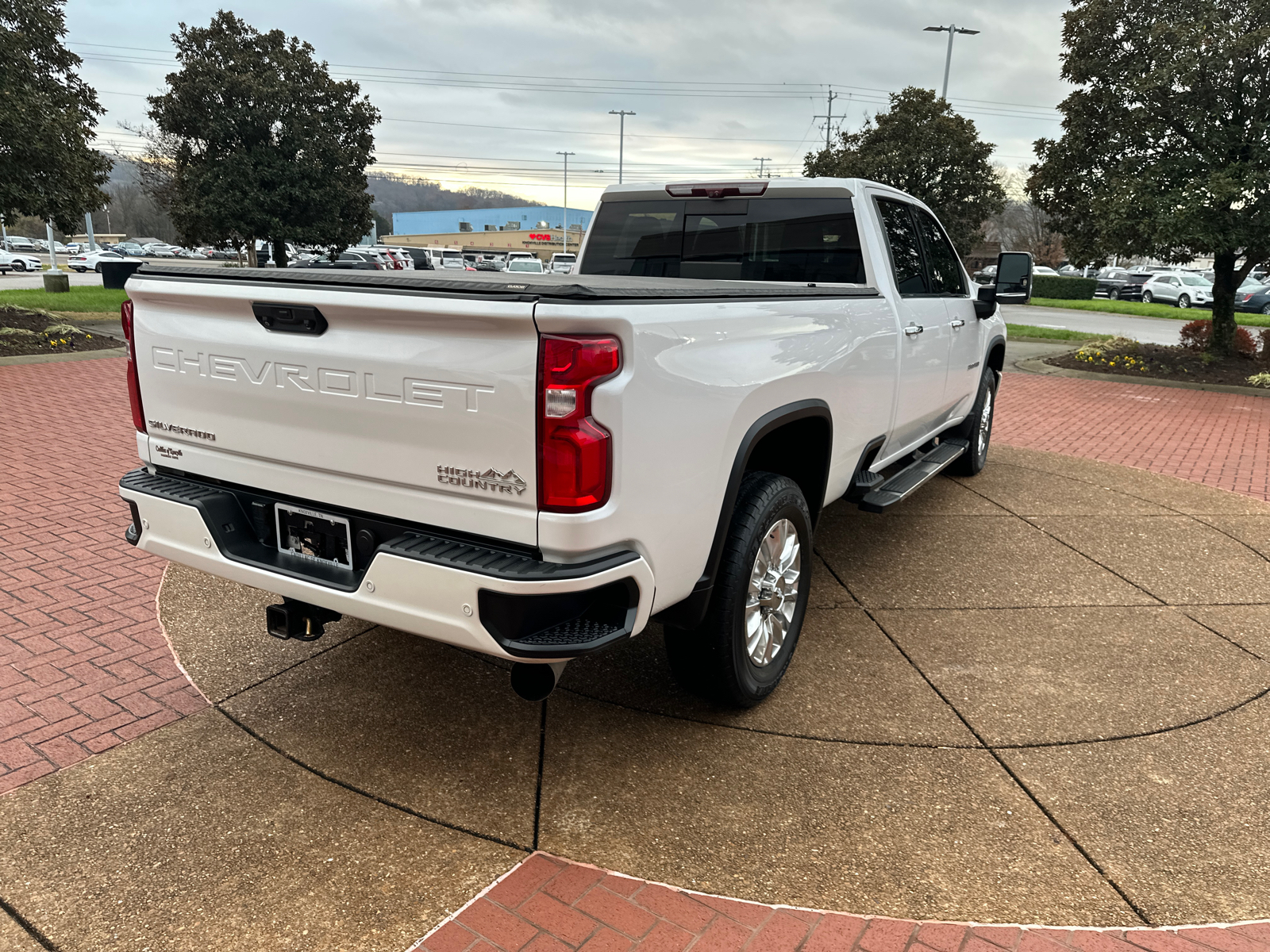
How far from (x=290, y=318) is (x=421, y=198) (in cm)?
17771

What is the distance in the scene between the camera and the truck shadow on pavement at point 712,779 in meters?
2.53

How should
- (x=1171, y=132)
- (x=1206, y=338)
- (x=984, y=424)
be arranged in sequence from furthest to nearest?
(x=1206, y=338) → (x=1171, y=132) → (x=984, y=424)

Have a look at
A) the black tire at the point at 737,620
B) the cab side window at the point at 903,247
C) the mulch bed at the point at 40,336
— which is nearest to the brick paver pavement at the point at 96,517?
the mulch bed at the point at 40,336

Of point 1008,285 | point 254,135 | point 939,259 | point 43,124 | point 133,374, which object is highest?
point 254,135

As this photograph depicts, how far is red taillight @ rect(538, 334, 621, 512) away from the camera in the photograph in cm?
230

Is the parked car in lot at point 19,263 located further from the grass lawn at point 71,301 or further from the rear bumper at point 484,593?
the rear bumper at point 484,593

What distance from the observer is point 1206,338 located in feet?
48.1

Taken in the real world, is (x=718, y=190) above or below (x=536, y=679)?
above

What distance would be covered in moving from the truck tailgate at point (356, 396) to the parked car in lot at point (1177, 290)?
36.1 m

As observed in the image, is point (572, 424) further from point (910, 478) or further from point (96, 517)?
point (96, 517)

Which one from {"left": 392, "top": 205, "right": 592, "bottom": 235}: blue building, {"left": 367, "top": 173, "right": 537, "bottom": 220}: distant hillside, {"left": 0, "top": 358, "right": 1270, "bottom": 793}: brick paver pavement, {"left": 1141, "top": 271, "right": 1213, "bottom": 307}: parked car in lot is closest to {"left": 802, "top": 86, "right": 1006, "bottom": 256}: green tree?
{"left": 1141, "top": 271, "right": 1213, "bottom": 307}: parked car in lot

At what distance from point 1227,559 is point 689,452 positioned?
4.43m

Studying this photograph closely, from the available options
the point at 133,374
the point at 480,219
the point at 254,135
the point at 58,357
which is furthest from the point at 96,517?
the point at 480,219

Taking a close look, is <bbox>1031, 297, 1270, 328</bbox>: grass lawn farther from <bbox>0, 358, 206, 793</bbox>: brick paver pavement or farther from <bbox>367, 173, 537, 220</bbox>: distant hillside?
<bbox>367, 173, 537, 220</bbox>: distant hillside
